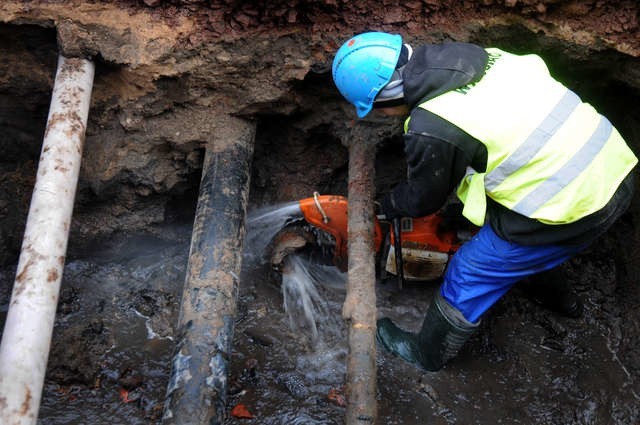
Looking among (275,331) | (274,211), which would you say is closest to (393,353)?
(275,331)

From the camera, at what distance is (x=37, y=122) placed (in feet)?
12.0

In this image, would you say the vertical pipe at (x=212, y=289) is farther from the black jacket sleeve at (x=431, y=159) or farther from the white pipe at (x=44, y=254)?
the black jacket sleeve at (x=431, y=159)

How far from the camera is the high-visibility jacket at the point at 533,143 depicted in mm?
2439

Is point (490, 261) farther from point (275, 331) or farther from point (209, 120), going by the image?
point (209, 120)

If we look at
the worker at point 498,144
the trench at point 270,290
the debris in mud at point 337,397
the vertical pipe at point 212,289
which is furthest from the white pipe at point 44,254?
the debris in mud at point 337,397

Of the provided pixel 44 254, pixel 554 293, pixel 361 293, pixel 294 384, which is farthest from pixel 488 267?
pixel 44 254

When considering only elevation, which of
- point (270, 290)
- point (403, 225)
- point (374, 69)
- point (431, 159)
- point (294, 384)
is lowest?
point (294, 384)

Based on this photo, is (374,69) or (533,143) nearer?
(533,143)

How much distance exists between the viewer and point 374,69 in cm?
257

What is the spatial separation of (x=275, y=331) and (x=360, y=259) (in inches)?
42.3

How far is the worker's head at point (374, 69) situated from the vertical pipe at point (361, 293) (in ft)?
1.79

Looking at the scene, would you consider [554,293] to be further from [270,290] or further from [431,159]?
[270,290]

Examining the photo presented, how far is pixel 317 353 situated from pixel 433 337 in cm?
74

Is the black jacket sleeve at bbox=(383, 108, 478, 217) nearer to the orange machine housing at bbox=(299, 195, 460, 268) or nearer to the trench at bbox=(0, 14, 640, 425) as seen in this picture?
the orange machine housing at bbox=(299, 195, 460, 268)
